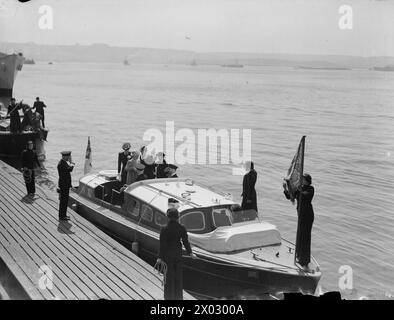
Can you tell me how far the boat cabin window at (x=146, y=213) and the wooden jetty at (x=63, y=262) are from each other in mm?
1277

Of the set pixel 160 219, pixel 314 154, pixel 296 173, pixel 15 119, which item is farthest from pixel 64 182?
pixel 314 154

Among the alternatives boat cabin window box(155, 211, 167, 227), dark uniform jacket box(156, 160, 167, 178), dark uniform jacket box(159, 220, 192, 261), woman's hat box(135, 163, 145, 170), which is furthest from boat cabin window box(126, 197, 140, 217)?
dark uniform jacket box(159, 220, 192, 261)

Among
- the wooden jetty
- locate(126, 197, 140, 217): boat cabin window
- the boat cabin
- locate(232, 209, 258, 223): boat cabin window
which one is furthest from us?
locate(126, 197, 140, 217): boat cabin window

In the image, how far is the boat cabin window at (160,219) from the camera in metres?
11.7

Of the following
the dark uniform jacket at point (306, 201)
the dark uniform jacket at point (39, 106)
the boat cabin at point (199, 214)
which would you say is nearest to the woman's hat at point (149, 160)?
the boat cabin at point (199, 214)

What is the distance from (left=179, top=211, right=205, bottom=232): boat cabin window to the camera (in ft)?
37.2

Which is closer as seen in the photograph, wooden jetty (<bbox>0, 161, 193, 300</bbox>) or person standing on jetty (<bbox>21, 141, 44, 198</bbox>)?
wooden jetty (<bbox>0, 161, 193, 300</bbox>)

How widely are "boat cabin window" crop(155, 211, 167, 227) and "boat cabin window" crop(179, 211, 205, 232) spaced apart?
57 cm

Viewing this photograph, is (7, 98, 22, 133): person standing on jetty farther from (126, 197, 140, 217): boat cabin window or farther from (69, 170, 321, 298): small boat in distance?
(126, 197, 140, 217): boat cabin window

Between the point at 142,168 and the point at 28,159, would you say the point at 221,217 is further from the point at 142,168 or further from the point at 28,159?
the point at 28,159

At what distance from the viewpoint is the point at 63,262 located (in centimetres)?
976

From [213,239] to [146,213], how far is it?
7.25 ft

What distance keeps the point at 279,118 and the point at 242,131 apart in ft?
41.7

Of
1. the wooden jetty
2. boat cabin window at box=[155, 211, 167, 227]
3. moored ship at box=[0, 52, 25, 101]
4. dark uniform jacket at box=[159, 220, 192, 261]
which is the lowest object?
the wooden jetty
